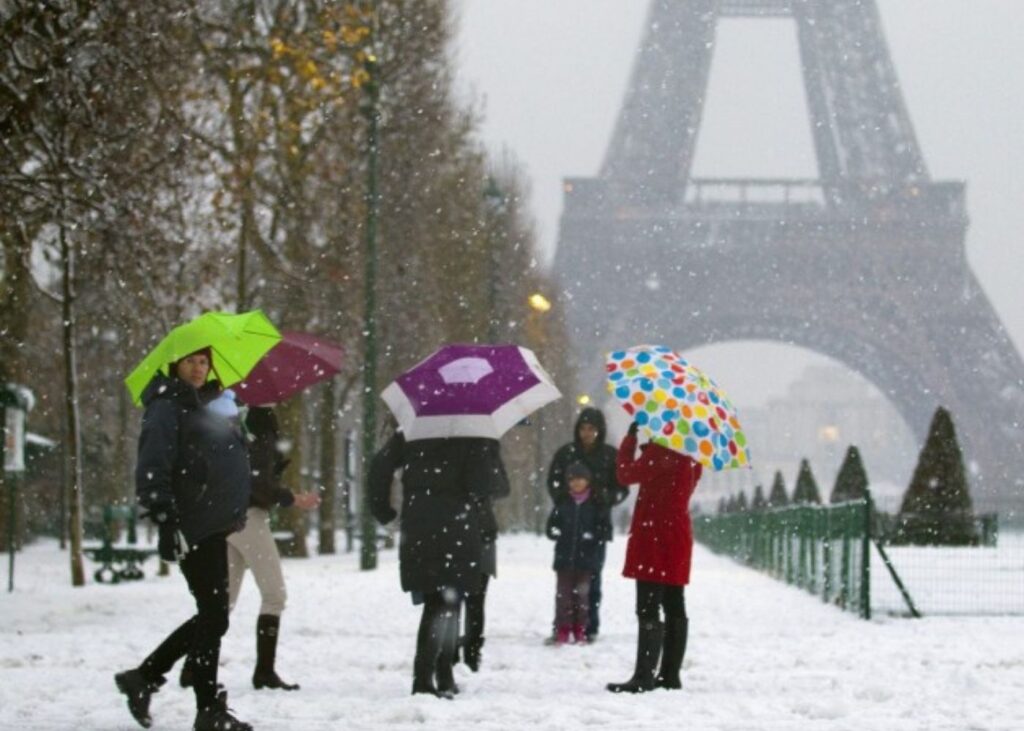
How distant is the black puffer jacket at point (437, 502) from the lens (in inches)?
311

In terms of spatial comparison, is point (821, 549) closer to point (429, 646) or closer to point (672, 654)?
point (672, 654)

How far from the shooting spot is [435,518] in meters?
7.92

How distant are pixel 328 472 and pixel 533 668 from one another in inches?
674

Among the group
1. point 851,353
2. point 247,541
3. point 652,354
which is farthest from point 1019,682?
point 851,353

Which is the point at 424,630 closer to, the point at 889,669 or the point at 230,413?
the point at 230,413

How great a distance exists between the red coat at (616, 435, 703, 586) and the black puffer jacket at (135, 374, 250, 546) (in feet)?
7.55

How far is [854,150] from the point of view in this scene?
6450 centimetres

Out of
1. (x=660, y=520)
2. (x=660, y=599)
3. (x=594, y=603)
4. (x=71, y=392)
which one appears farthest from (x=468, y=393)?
(x=71, y=392)

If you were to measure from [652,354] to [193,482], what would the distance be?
9.29 ft

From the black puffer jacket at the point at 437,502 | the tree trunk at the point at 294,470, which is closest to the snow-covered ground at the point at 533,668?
the black puffer jacket at the point at 437,502

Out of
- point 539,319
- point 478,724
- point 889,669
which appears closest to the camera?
point 478,724

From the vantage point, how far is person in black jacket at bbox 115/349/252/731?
21.3 feet

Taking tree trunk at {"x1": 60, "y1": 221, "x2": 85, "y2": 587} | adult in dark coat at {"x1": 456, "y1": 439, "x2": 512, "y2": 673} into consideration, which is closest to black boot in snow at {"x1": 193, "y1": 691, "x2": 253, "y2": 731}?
adult in dark coat at {"x1": 456, "y1": 439, "x2": 512, "y2": 673}

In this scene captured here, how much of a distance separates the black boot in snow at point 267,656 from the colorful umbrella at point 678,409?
6.16 ft
